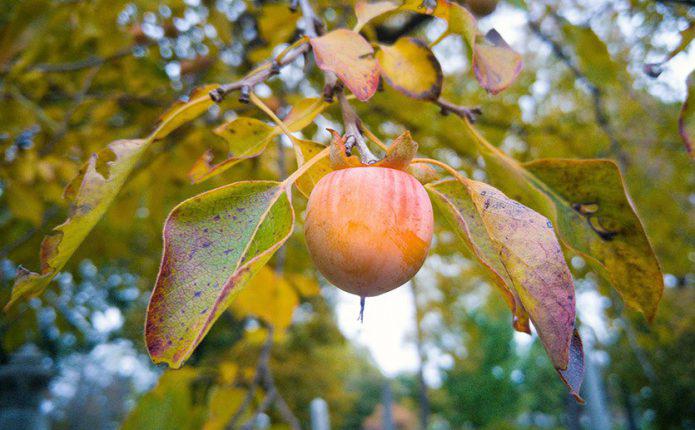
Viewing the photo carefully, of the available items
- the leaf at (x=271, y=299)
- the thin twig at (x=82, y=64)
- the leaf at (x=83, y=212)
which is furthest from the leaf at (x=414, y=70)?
the thin twig at (x=82, y=64)

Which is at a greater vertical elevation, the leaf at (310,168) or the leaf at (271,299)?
the leaf at (310,168)

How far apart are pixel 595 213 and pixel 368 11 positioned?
14.6 inches

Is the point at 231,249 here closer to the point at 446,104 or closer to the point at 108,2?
the point at 446,104

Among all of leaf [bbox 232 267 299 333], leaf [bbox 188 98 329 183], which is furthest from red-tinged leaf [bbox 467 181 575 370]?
leaf [bbox 232 267 299 333]

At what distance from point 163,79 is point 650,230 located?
11.0 ft

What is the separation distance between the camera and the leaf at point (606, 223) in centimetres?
51

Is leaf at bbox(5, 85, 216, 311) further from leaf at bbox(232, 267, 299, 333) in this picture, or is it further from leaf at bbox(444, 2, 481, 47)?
leaf at bbox(232, 267, 299, 333)

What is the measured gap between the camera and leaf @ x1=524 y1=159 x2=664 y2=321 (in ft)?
1.69

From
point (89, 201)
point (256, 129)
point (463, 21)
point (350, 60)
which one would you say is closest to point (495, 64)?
point (463, 21)

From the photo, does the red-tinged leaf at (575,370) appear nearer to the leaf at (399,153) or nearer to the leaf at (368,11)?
the leaf at (399,153)

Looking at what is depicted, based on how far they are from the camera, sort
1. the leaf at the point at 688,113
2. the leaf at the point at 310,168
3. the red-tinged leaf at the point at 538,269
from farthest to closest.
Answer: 1. the leaf at the point at 688,113
2. the leaf at the point at 310,168
3. the red-tinged leaf at the point at 538,269

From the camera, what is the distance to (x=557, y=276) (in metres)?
0.38

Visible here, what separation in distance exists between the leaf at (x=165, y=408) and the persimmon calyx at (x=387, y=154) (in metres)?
1.15

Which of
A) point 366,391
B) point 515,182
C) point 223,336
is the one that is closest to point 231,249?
point 515,182
